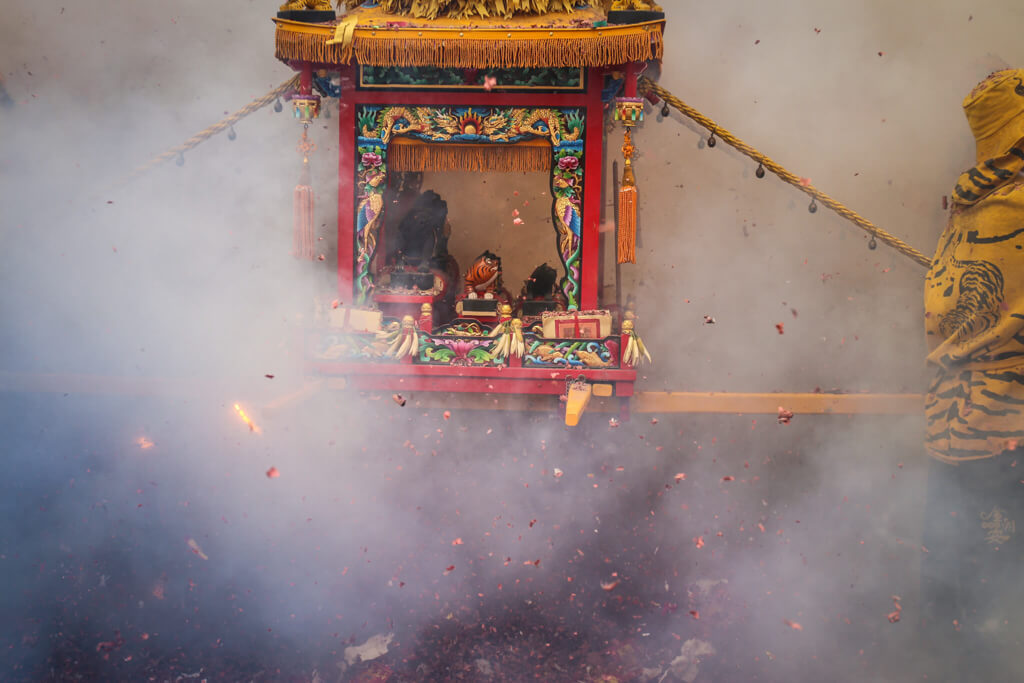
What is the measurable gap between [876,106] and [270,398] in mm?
4994

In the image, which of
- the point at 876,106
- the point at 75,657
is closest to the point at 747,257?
the point at 876,106

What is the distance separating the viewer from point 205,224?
515 cm

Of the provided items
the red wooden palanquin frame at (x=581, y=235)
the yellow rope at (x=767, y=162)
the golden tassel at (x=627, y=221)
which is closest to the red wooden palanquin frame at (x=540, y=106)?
the red wooden palanquin frame at (x=581, y=235)

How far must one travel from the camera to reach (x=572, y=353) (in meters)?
4.20

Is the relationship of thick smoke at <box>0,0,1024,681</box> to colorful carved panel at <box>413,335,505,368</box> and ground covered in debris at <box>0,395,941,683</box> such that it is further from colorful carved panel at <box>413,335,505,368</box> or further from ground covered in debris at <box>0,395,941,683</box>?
colorful carved panel at <box>413,335,505,368</box>

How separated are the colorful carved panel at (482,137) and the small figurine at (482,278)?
21.5 inches

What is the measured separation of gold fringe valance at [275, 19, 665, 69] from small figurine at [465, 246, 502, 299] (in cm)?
124

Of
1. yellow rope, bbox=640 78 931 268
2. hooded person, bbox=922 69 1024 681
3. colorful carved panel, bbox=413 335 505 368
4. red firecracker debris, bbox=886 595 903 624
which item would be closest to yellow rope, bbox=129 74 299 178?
colorful carved panel, bbox=413 335 505 368

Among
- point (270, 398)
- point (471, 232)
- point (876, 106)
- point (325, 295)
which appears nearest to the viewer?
point (325, 295)

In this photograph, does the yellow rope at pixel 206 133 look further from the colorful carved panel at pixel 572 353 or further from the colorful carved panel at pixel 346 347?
the colorful carved panel at pixel 572 353

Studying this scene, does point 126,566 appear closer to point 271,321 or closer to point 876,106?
point 271,321

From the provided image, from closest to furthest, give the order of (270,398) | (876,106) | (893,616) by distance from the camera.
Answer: (893,616) < (270,398) < (876,106)

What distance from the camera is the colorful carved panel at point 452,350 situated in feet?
13.9

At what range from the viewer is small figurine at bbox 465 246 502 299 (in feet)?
15.0
